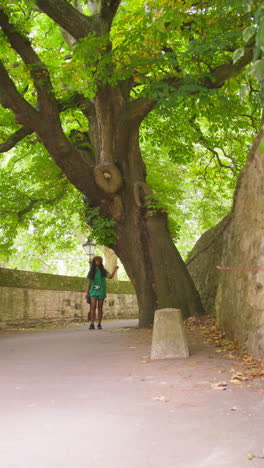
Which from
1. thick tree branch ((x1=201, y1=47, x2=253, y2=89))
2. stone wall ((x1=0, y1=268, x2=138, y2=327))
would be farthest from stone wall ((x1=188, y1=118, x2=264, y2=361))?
stone wall ((x1=0, y1=268, x2=138, y2=327))

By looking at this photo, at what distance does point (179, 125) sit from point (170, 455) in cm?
1221

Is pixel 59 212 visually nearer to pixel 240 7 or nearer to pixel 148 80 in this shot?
pixel 148 80

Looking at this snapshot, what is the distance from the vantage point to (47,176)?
16.5 m

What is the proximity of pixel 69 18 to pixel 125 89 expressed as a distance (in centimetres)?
223

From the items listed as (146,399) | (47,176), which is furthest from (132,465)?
(47,176)

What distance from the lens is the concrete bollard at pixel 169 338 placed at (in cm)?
741

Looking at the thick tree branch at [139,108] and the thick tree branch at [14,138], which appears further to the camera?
the thick tree branch at [14,138]

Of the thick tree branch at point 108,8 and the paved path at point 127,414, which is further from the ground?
the thick tree branch at point 108,8

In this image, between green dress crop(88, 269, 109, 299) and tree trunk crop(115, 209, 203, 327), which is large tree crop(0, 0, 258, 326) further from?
green dress crop(88, 269, 109, 299)

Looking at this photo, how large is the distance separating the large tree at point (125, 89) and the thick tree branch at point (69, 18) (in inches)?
0.9

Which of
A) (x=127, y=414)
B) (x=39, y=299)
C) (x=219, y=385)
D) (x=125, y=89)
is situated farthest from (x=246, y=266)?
(x=39, y=299)

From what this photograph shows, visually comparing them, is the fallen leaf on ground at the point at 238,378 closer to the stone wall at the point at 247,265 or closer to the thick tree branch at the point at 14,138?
the stone wall at the point at 247,265

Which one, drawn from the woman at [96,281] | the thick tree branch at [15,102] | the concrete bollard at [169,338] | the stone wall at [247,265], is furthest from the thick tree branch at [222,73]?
the concrete bollard at [169,338]

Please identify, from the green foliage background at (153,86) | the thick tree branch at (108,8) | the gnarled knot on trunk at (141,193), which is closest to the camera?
the green foliage background at (153,86)
